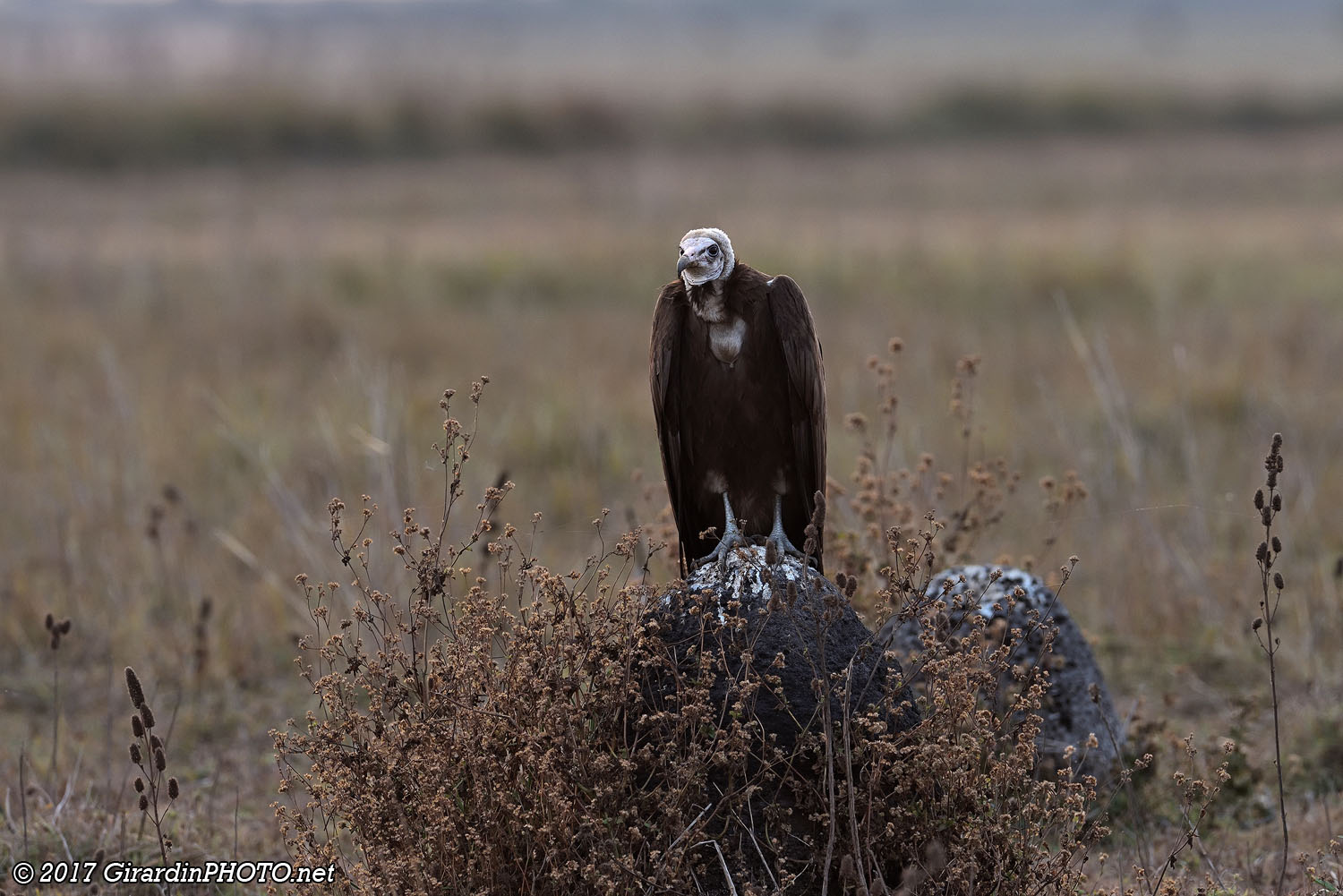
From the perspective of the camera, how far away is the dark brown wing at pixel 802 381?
3799mm

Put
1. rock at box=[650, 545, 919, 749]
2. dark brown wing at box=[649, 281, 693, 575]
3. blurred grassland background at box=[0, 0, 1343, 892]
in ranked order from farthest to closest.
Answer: blurred grassland background at box=[0, 0, 1343, 892] < dark brown wing at box=[649, 281, 693, 575] < rock at box=[650, 545, 919, 749]

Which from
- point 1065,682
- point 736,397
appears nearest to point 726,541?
point 736,397

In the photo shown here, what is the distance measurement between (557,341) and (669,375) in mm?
7629

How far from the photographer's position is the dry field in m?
5.15

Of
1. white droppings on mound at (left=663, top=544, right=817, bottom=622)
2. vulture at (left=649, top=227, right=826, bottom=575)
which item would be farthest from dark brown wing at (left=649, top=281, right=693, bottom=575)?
white droppings on mound at (left=663, top=544, right=817, bottom=622)

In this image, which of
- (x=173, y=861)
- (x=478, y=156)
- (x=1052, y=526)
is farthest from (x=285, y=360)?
(x=478, y=156)

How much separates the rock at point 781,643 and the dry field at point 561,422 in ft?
3.30

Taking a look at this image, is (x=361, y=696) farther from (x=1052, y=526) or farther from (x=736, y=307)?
(x=1052, y=526)

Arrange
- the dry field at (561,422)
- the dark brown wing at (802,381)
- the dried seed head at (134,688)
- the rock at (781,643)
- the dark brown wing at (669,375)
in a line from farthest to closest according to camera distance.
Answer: the dry field at (561,422) → the dark brown wing at (669,375) → the dark brown wing at (802,381) → the rock at (781,643) → the dried seed head at (134,688)

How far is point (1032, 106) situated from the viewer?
3494 centimetres

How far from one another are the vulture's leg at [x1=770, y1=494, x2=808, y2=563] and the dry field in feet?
2.80

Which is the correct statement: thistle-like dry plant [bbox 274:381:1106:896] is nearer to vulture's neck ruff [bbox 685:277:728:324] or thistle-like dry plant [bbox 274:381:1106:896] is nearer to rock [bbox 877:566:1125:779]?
vulture's neck ruff [bbox 685:277:728:324]

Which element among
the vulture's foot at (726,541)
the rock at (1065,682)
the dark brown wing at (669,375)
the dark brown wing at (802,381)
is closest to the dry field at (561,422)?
the rock at (1065,682)

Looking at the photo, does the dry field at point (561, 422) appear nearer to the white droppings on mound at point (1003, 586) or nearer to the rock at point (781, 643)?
the white droppings on mound at point (1003, 586)
